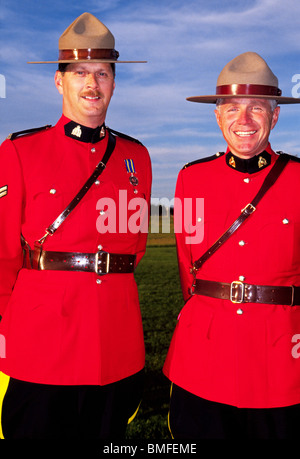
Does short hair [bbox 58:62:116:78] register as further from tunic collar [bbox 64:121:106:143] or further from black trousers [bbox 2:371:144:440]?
black trousers [bbox 2:371:144:440]

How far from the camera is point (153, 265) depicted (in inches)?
940

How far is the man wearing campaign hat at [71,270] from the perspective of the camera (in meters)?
3.75

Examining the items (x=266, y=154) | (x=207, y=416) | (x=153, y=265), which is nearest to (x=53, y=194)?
(x=266, y=154)

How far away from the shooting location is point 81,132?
400 cm

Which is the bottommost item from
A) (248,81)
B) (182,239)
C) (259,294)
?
(259,294)

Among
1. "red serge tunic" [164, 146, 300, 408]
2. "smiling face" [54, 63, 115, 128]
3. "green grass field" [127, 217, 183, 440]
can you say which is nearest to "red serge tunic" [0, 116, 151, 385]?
"smiling face" [54, 63, 115, 128]

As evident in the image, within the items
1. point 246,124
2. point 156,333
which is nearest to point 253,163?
point 246,124

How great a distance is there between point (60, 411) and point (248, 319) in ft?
4.24

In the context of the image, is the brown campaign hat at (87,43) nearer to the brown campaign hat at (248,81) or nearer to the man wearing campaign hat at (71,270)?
the man wearing campaign hat at (71,270)

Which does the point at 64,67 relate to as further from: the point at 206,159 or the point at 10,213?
the point at 206,159

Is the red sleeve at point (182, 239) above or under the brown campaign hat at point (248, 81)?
under

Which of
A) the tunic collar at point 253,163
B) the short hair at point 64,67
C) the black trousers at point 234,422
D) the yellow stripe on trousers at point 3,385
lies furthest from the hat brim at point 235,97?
Answer: the yellow stripe on trousers at point 3,385

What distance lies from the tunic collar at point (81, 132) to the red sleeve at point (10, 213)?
0.39 m

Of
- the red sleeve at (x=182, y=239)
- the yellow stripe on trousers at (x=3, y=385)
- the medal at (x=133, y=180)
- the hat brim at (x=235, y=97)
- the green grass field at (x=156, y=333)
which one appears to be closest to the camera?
the yellow stripe on trousers at (x=3, y=385)
